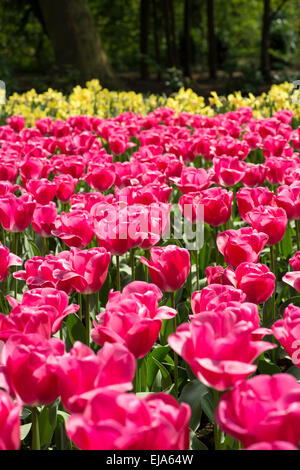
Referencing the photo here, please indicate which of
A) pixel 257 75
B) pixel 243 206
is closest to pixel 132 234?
pixel 243 206

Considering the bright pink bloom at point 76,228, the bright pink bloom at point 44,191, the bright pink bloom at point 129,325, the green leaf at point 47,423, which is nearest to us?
the bright pink bloom at point 129,325

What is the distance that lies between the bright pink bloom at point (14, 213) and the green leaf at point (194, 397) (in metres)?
1.14

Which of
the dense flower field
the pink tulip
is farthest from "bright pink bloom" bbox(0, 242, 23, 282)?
the pink tulip

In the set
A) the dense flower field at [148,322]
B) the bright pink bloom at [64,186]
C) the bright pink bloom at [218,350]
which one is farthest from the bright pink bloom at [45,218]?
the bright pink bloom at [218,350]

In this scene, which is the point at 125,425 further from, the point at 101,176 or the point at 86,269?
the point at 101,176

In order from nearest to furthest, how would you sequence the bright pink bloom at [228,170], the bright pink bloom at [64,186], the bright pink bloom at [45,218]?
the bright pink bloom at [45,218], the bright pink bloom at [64,186], the bright pink bloom at [228,170]

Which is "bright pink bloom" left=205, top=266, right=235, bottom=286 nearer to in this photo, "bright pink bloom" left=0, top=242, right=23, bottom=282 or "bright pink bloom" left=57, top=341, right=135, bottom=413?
"bright pink bloom" left=0, top=242, right=23, bottom=282

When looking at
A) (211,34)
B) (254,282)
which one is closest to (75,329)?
(254,282)

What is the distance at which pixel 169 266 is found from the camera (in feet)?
6.05

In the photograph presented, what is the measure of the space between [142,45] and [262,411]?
19.6 metres

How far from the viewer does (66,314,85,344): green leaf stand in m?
2.17

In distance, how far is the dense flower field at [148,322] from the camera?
101cm

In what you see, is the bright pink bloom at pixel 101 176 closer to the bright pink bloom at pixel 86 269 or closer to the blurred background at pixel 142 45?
the bright pink bloom at pixel 86 269
